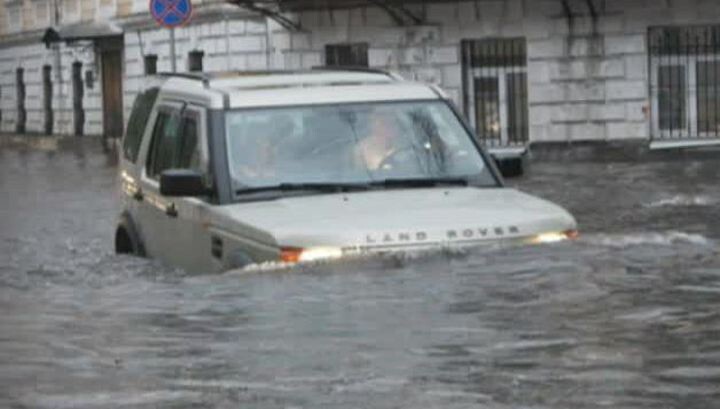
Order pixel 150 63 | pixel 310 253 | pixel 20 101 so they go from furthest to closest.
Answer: pixel 20 101
pixel 150 63
pixel 310 253

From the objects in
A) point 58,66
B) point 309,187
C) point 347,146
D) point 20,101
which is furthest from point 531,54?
point 20,101

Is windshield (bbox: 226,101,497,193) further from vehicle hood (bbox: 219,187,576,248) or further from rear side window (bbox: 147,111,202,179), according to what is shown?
rear side window (bbox: 147,111,202,179)

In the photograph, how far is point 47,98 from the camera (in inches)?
2031

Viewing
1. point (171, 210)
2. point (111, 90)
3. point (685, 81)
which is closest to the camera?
point (171, 210)

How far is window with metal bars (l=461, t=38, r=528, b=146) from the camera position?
3048 centimetres

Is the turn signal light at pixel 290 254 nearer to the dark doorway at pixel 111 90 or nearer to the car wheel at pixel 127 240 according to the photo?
the car wheel at pixel 127 240

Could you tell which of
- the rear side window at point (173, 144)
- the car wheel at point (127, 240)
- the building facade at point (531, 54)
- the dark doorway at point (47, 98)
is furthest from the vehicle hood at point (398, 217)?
the dark doorway at point (47, 98)

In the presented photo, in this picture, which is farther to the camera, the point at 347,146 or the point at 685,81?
the point at 685,81

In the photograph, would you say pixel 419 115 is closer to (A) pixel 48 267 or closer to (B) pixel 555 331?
(B) pixel 555 331

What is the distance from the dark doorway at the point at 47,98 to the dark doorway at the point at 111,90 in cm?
586

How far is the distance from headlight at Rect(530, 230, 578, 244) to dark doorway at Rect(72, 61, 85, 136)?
1542 inches

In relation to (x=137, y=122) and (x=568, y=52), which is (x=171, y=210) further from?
(x=568, y=52)

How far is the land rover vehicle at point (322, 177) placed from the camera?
9.30 meters

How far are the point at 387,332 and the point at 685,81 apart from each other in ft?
71.2
